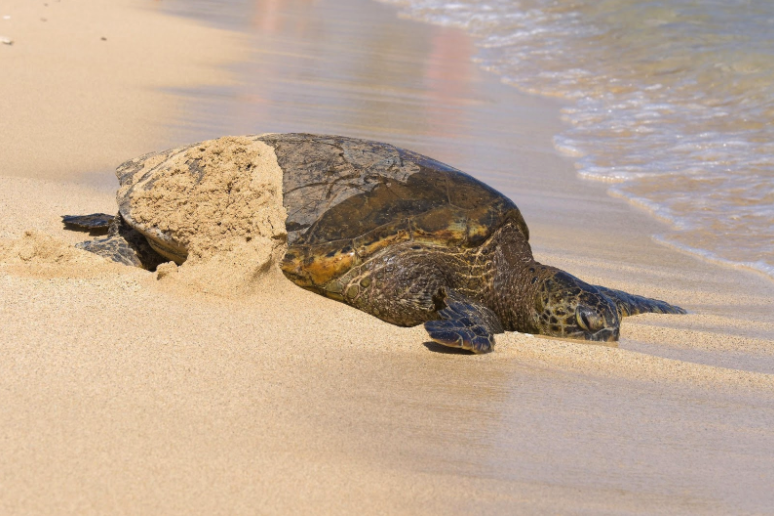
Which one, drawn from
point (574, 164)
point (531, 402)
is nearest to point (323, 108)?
point (574, 164)

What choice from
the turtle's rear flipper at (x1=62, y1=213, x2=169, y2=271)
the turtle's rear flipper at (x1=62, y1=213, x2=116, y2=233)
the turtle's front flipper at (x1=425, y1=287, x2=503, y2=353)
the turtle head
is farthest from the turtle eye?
the turtle's rear flipper at (x1=62, y1=213, x2=116, y2=233)

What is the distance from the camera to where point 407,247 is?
3.68 meters

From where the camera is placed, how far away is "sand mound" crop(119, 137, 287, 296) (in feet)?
11.8

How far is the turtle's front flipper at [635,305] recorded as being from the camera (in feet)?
13.2

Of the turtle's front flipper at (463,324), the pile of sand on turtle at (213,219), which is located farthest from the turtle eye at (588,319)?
the pile of sand on turtle at (213,219)

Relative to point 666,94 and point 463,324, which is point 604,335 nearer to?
point 463,324

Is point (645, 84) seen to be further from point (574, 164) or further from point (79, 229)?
point (79, 229)

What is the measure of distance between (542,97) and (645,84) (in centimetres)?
127

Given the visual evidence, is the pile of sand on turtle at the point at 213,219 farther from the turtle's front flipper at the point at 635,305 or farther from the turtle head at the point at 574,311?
the turtle's front flipper at the point at 635,305

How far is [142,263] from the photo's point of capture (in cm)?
396

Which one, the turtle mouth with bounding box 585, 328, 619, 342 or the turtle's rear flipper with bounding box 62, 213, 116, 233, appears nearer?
the turtle mouth with bounding box 585, 328, 619, 342

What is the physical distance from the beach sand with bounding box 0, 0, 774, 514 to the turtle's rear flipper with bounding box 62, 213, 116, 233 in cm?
7

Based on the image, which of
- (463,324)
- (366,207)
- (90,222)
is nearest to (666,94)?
(366,207)

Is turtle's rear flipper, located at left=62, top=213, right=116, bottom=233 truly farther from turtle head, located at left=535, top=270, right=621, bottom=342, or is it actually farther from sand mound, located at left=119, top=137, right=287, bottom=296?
turtle head, located at left=535, top=270, right=621, bottom=342
